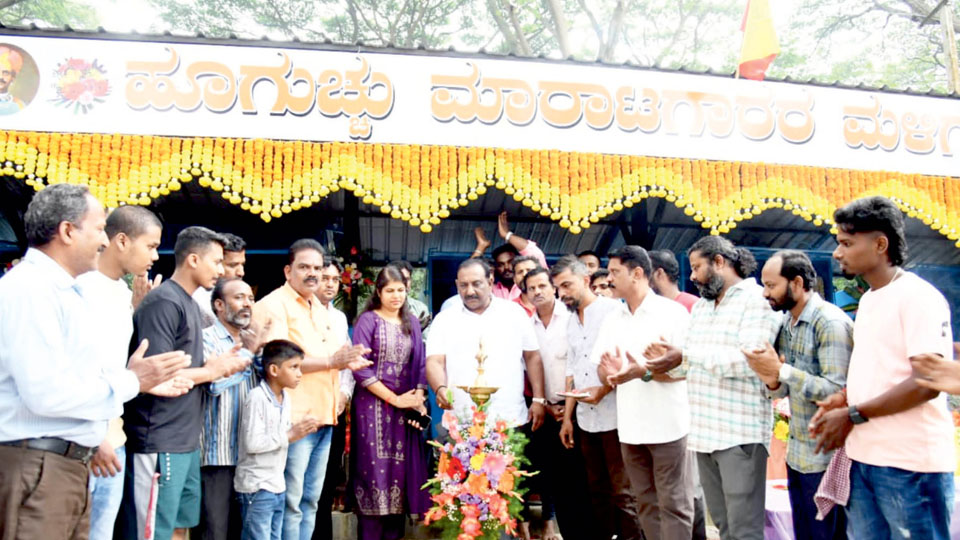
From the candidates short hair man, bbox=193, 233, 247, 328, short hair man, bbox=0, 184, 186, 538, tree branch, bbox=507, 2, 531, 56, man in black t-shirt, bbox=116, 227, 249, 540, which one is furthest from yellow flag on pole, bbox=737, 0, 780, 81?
tree branch, bbox=507, 2, 531, 56

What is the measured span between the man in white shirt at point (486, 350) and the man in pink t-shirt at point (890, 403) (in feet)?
6.93

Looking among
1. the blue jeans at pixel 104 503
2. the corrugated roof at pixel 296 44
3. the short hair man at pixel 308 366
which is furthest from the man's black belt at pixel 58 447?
the corrugated roof at pixel 296 44

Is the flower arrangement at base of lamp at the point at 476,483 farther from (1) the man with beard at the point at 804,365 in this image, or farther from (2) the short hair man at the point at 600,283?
(2) the short hair man at the point at 600,283

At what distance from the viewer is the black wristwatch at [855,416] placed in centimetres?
269

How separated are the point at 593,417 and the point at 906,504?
205 centimetres

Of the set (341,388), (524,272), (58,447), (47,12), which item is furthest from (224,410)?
(47,12)

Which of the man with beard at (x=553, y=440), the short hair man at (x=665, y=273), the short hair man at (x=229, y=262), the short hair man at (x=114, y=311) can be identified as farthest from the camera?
the man with beard at (x=553, y=440)

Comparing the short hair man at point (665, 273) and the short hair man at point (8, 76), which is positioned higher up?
the short hair man at point (8, 76)

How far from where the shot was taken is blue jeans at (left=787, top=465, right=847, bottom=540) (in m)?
3.08

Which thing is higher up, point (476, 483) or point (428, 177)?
point (428, 177)

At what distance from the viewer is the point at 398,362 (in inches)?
183

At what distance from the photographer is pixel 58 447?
7.84ft

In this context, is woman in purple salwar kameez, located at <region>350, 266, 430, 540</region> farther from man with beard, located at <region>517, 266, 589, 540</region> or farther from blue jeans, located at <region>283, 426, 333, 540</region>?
man with beard, located at <region>517, 266, 589, 540</region>

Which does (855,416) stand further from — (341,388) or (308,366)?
(341,388)
